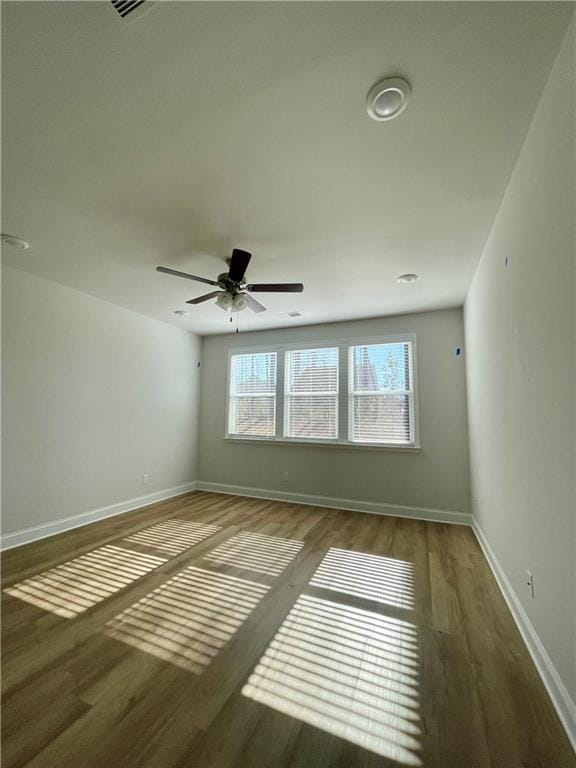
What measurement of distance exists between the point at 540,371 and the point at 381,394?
2993 millimetres

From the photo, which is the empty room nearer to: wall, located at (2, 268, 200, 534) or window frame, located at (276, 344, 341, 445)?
wall, located at (2, 268, 200, 534)

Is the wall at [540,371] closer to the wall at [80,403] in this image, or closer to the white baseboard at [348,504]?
the white baseboard at [348,504]

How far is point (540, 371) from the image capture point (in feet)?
5.05

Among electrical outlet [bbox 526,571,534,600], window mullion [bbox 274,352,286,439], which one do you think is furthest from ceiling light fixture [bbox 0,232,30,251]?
electrical outlet [bbox 526,571,534,600]

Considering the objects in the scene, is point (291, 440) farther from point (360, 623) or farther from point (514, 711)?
point (514, 711)

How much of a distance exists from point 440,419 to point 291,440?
2220 mm

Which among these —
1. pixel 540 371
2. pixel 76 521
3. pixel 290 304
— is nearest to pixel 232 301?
pixel 290 304

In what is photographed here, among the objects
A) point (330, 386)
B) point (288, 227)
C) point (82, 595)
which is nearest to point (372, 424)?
point (330, 386)

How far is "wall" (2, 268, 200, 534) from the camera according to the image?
317 cm

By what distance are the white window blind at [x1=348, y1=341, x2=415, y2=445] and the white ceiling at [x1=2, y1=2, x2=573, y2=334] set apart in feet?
5.96

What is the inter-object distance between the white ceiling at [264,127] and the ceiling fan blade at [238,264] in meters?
0.20

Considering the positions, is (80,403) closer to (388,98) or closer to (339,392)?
(339,392)

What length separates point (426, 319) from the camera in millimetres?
4387

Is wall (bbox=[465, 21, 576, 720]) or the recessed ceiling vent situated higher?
the recessed ceiling vent
